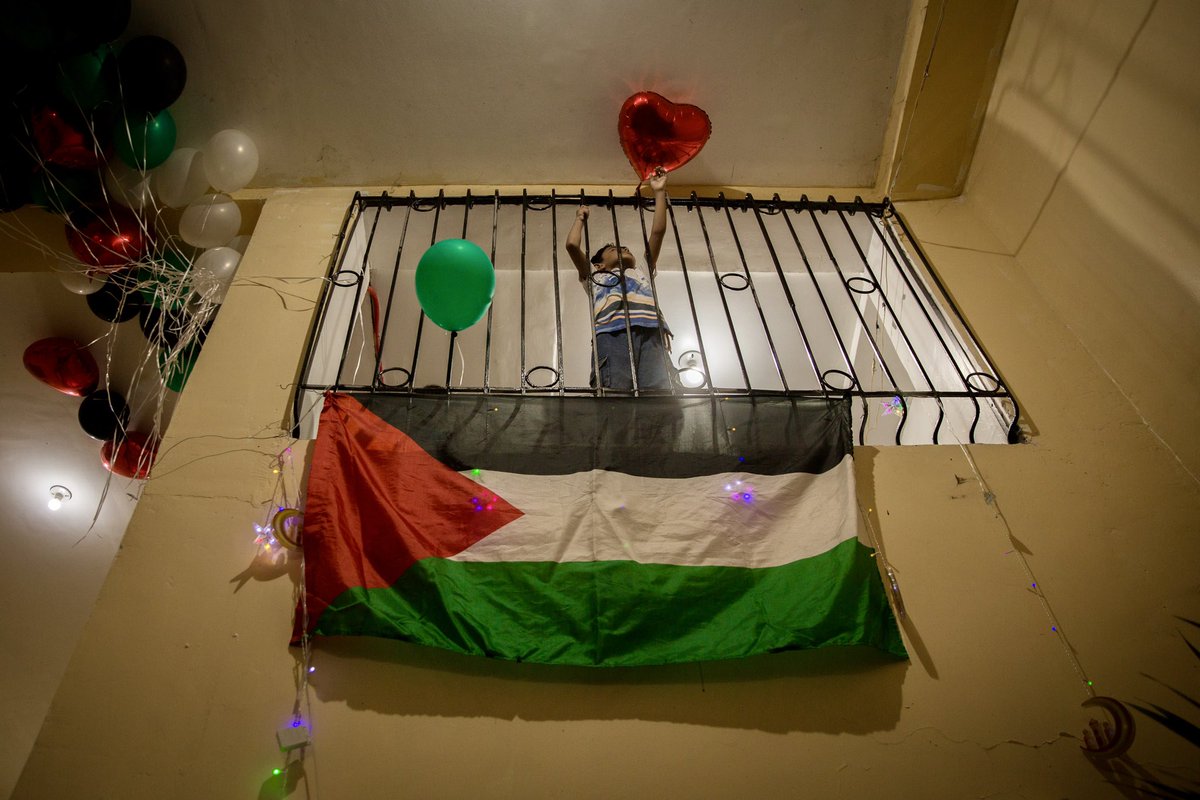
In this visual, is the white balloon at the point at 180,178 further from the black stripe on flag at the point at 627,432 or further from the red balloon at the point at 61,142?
the black stripe on flag at the point at 627,432

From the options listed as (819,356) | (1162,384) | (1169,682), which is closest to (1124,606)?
(1169,682)

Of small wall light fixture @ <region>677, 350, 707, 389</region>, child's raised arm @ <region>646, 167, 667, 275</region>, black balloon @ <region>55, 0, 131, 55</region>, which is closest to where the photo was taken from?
black balloon @ <region>55, 0, 131, 55</region>

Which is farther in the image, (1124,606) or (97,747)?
(1124,606)

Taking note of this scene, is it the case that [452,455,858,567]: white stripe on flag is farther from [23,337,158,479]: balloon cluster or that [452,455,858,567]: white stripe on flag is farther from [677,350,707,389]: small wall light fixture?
[23,337,158,479]: balloon cluster

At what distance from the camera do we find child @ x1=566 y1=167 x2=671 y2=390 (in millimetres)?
2461

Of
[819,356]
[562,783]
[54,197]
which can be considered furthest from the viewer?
[819,356]

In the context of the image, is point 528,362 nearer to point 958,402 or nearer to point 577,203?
point 577,203

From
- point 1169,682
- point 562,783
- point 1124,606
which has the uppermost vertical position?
point 1124,606

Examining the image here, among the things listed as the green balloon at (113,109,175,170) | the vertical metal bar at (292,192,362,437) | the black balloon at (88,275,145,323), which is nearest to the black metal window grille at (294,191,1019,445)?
the vertical metal bar at (292,192,362,437)

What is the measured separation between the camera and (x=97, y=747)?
60.7 inches

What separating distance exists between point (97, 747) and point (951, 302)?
3.05 metres

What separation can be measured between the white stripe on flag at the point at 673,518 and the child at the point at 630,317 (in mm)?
491

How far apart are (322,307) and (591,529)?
4.72ft

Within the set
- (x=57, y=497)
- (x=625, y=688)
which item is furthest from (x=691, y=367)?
(x=57, y=497)
